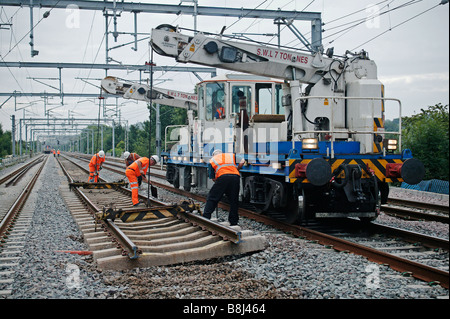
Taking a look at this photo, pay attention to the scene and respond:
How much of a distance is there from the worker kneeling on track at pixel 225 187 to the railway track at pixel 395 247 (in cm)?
89

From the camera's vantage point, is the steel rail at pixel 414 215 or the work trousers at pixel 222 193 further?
the steel rail at pixel 414 215

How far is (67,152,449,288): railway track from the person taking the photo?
488cm

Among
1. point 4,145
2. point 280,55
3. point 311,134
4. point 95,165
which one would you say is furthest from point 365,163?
point 4,145

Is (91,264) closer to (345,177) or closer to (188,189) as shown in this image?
(345,177)

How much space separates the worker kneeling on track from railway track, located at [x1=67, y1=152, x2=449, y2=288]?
0.89m

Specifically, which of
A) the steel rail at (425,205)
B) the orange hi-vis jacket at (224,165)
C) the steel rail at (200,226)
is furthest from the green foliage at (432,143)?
the steel rail at (200,226)

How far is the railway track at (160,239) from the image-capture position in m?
5.59

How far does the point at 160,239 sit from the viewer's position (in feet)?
22.1

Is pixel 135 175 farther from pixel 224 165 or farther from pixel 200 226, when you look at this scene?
pixel 200 226

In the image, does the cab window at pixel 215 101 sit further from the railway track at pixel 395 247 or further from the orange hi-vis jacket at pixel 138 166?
the railway track at pixel 395 247

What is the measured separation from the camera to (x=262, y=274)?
5086mm

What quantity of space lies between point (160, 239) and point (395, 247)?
337cm

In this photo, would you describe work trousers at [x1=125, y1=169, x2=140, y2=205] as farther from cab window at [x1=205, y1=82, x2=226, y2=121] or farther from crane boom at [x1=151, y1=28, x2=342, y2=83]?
crane boom at [x1=151, y1=28, x2=342, y2=83]

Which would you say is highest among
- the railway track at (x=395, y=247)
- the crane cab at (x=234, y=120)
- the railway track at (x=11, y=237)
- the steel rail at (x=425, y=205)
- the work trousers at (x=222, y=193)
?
the crane cab at (x=234, y=120)
